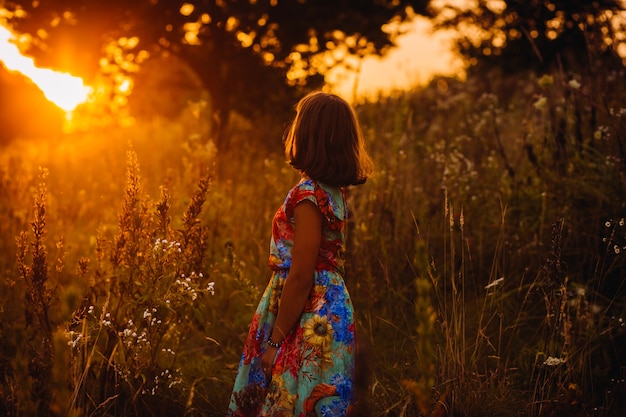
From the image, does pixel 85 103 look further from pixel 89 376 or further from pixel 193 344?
pixel 89 376

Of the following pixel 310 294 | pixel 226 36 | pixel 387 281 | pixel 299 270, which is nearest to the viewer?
pixel 299 270

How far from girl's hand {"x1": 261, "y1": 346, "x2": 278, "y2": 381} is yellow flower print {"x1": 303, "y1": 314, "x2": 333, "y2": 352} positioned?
142 millimetres

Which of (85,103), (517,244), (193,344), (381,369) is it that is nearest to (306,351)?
(381,369)

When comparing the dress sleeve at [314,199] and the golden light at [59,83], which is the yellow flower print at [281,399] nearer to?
the dress sleeve at [314,199]

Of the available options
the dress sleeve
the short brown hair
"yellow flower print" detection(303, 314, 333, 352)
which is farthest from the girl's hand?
the short brown hair

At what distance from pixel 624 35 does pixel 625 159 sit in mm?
1037

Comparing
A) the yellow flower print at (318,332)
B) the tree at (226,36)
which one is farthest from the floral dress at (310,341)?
the tree at (226,36)

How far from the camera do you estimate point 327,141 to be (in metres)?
2.43

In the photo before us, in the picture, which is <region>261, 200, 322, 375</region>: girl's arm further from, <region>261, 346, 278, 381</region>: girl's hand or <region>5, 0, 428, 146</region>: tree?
<region>5, 0, 428, 146</region>: tree

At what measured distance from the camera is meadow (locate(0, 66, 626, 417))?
8.71 feet

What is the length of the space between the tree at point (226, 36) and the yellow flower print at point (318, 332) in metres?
6.76

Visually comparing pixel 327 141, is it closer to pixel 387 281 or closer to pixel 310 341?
pixel 310 341

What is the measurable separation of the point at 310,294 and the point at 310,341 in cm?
19

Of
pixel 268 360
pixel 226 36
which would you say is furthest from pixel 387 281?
pixel 226 36
